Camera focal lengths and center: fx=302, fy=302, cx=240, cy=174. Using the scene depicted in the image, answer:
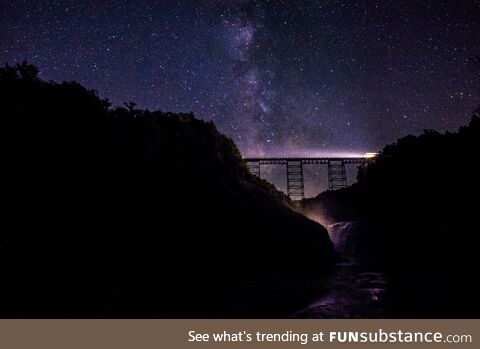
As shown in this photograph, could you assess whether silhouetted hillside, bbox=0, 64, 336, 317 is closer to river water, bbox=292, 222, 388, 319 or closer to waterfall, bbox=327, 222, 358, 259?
river water, bbox=292, 222, 388, 319

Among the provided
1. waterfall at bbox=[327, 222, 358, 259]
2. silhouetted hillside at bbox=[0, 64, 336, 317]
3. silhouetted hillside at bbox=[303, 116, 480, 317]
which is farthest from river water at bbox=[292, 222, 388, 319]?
waterfall at bbox=[327, 222, 358, 259]

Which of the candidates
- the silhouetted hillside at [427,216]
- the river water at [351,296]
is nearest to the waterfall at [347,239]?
the silhouetted hillside at [427,216]

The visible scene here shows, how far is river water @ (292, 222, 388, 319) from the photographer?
844 cm

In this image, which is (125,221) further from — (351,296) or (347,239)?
(347,239)

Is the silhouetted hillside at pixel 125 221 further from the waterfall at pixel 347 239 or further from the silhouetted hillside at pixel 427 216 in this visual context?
the waterfall at pixel 347 239

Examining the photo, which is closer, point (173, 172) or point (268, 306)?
point (268, 306)

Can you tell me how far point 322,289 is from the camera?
12.0 m

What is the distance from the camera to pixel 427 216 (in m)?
21.6

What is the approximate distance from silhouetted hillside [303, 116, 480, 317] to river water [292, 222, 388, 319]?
0.72 metres

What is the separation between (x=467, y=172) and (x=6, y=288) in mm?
23788

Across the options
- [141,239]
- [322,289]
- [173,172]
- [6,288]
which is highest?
[173,172]
